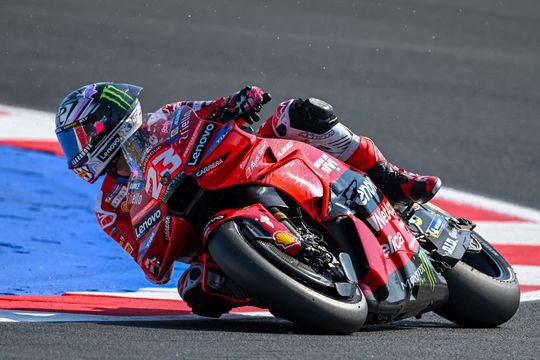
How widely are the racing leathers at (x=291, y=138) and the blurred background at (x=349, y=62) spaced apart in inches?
160

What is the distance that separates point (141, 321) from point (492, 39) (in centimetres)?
1043

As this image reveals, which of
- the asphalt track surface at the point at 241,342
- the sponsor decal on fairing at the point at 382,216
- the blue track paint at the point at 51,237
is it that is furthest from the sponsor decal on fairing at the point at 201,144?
the blue track paint at the point at 51,237

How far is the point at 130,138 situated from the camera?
6.16 metres

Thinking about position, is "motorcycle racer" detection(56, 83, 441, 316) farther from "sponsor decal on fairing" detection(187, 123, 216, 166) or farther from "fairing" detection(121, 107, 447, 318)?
"sponsor decal on fairing" detection(187, 123, 216, 166)

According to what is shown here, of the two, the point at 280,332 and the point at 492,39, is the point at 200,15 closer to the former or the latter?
the point at 492,39

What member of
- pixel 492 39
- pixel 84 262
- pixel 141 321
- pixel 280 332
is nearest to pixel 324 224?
pixel 280 332

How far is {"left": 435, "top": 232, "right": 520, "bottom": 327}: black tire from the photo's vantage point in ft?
20.6

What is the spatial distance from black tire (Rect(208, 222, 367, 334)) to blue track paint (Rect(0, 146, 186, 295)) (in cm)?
216

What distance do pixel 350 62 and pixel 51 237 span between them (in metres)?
6.22

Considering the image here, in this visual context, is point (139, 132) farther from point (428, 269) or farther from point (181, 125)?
point (428, 269)

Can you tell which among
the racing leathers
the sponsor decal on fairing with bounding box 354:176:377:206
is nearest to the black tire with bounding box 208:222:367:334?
the racing leathers

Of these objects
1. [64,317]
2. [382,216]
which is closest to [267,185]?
[382,216]

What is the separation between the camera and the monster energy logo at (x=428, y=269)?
600cm

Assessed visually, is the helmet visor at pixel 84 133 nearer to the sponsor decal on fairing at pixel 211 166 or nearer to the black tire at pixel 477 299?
the sponsor decal on fairing at pixel 211 166
